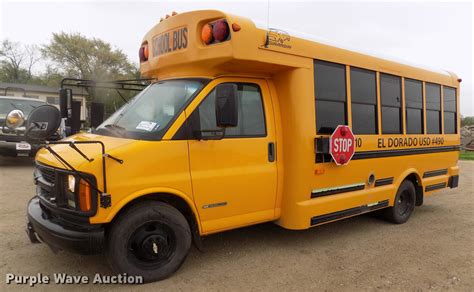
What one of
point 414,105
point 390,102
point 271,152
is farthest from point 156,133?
point 414,105

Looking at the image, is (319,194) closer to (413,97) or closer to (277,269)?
(277,269)

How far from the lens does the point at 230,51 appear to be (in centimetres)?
371

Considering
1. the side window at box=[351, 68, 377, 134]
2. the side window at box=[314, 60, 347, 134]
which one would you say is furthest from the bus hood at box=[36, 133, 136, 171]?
the side window at box=[351, 68, 377, 134]

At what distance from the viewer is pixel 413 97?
6.06 meters

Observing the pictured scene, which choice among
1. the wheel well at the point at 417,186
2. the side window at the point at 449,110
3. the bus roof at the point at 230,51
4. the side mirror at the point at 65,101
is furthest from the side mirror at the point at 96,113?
the side window at the point at 449,110

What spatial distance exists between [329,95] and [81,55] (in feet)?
137

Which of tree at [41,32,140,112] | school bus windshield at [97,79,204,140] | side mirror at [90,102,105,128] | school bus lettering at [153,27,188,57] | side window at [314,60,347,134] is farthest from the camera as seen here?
tree at [41,32,140,112]

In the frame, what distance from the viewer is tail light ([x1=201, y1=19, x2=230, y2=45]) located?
374cm

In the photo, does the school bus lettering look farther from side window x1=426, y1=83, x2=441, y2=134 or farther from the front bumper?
side window x1=426, y1=83, x2=441, y2=134

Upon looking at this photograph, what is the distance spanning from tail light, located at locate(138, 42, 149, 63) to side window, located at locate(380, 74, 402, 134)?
11.4 ft

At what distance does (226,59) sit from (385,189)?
3.38m

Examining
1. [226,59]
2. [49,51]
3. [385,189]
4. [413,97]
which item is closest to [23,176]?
[226,59]

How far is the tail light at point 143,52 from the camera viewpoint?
4.84 metres

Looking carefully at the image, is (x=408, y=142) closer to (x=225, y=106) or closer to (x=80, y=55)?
(x=225, y=106)
